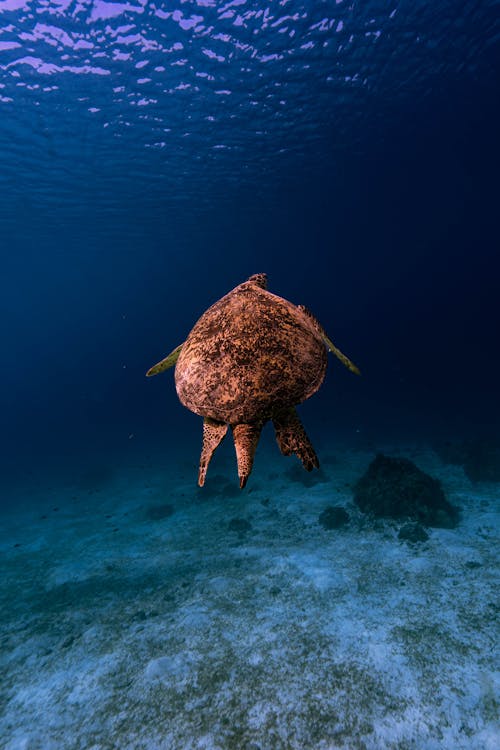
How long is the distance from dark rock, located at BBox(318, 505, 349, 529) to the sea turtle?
10861 millimetres

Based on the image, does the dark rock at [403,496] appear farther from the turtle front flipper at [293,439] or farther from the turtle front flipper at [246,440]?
the turtle front flipper at [246,440]

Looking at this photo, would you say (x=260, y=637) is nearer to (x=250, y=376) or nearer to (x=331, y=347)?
(x=331, y=347)

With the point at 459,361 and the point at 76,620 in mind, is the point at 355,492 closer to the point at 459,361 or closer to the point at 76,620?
the point at 76,620

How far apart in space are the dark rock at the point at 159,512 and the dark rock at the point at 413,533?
11132 millimetres

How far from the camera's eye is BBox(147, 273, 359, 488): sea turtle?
3007 millimetres

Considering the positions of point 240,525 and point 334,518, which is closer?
point 334,518

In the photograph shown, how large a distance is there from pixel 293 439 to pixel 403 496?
38.8 feet

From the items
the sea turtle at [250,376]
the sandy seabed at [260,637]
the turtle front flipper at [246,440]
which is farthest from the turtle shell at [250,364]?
the sandy seabed at [260,637]

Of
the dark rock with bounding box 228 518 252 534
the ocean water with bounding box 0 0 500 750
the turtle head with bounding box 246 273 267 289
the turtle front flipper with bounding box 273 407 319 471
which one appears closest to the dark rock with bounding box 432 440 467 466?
the ocean water with bounding box 0 0 500 750

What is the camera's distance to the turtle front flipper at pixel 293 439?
300 cm

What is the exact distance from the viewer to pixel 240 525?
537 inches

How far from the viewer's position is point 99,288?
285 ft

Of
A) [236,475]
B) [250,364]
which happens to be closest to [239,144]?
[236,475]

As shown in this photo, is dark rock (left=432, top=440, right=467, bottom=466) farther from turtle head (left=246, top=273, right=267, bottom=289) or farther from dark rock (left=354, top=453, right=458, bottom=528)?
turtle head (left=246, top=273, right=267, bottom=289)
